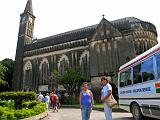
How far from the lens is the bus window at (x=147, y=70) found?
8844 mm

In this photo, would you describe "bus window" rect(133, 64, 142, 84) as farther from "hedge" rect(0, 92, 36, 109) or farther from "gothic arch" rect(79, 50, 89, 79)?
"gothic arch" rect(79, 50, 89, 79)

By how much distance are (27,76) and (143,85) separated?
134 feet

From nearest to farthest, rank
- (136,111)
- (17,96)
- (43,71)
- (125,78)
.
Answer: (136,111) < (125,78) < (17,96) < (43,71)

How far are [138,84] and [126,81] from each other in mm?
1792

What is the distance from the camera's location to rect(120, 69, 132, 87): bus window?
11398 millimetres

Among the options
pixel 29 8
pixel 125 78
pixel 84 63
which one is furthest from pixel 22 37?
pixel 125 78

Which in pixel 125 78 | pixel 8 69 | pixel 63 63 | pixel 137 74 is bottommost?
pixel 125 78

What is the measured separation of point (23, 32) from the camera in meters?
52.2

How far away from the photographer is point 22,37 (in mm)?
51656

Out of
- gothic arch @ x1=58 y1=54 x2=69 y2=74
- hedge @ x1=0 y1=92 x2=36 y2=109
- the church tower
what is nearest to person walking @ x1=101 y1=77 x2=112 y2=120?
hedge @ x1=0 y1=92 x2=36 y2=109

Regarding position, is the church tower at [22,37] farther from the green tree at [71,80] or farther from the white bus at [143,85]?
the white bus at [143,85]

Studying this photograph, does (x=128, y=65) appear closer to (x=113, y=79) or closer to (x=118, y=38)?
(x=113, y=79)

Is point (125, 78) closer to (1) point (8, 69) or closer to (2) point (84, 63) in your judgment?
(2) point (84, 63)

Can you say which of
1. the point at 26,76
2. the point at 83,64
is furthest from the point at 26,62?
the point at 83,64
